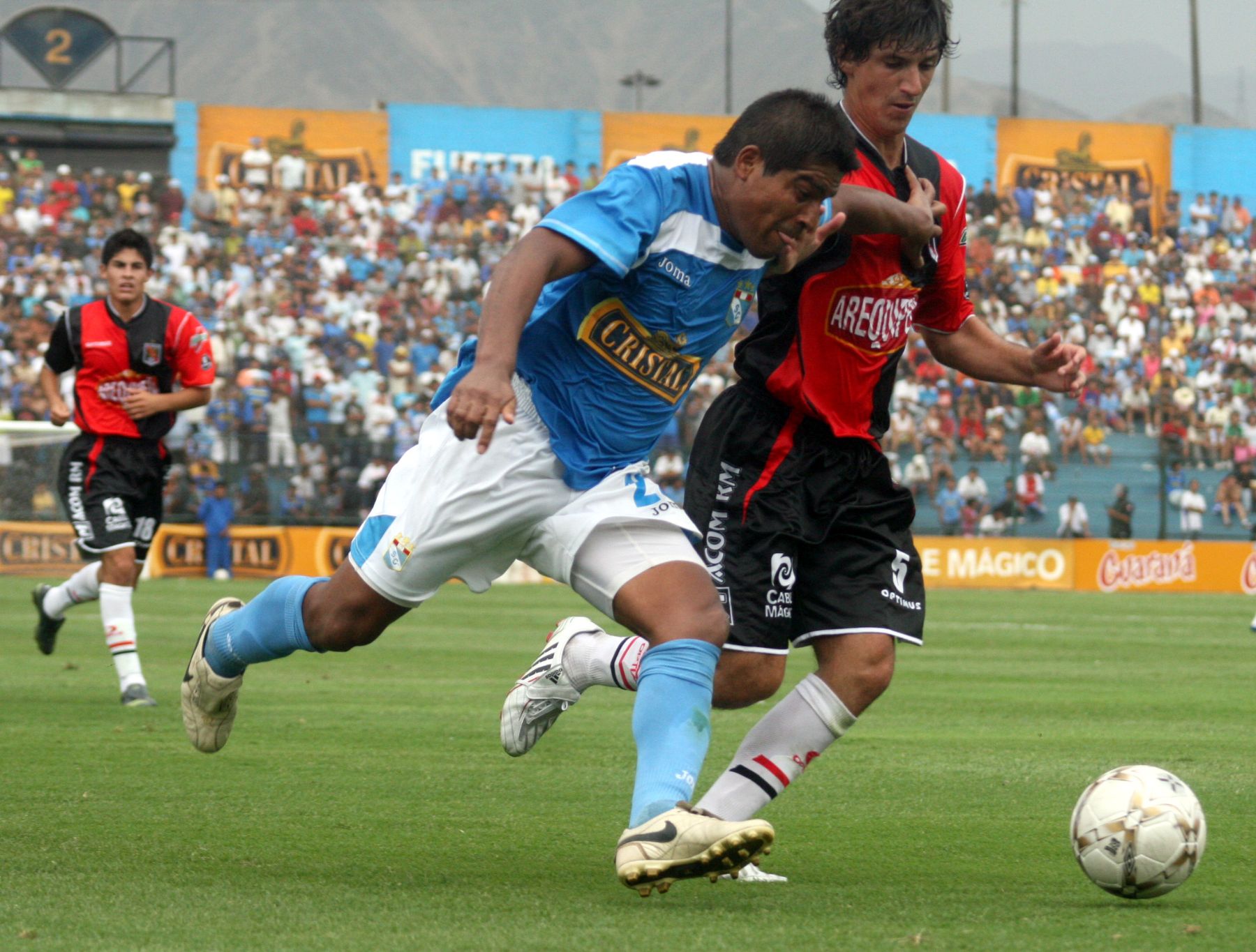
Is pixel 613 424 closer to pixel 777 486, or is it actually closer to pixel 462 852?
pixel 777 486

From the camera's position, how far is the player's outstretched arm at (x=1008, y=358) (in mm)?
5125

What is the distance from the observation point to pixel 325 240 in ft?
96.7

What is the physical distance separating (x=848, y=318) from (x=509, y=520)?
A: 118 cm

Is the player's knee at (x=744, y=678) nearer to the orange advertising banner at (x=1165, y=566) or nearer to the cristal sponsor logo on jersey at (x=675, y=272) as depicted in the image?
the cristal sponsor logo on jersey at (x=675, y=272)

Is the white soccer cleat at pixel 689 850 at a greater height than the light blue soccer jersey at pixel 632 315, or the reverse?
the light blue soccer jersey at pixel 632 315

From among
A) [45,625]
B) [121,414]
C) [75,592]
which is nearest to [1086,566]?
[45,625]

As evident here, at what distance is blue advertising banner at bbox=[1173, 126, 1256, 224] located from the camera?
3775 centimetres

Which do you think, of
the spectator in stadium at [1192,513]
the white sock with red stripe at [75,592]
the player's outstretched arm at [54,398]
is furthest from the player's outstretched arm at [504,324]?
the spectator in stadium at [1192,513]

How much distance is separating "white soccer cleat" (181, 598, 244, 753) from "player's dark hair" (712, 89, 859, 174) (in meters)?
2.17

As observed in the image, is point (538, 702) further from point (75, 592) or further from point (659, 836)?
point (75, 592)

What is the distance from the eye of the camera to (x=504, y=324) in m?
3.92

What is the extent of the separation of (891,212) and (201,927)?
2515mm

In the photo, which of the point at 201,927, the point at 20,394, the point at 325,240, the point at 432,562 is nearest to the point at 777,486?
the point at 432,562

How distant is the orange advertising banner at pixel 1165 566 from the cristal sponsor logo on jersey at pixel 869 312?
20.6 meters
